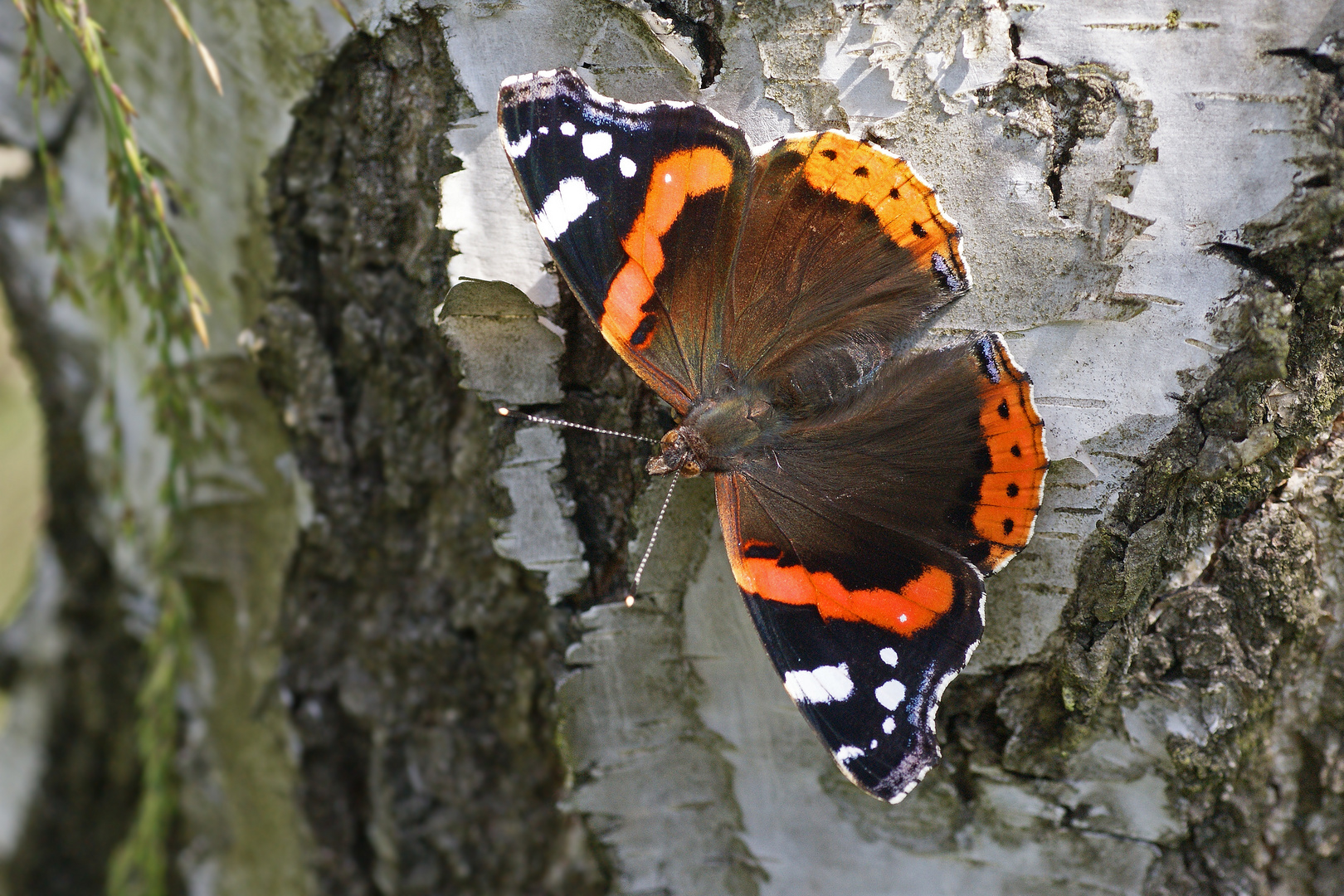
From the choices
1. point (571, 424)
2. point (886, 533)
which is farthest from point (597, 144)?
point (886, 533)

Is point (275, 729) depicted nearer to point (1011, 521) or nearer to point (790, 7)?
point (1011, 521)

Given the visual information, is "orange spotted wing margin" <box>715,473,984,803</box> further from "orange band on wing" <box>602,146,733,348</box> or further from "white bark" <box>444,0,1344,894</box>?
"orange band on wing" <box>602,146,733,348</box>

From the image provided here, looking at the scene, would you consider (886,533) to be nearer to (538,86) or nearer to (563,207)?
(563,207)

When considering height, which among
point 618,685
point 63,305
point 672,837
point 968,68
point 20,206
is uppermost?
point 20,206

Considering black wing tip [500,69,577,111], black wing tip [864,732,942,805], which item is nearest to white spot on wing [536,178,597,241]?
black wing tip [500,69,577,111]

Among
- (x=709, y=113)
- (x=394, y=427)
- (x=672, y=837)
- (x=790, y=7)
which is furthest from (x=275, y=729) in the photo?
(x=790, y=7)
